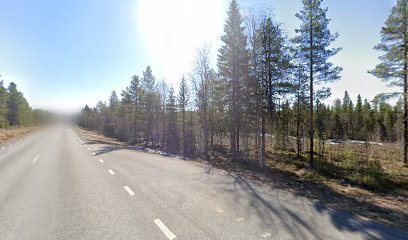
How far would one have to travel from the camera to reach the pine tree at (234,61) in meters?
23.1

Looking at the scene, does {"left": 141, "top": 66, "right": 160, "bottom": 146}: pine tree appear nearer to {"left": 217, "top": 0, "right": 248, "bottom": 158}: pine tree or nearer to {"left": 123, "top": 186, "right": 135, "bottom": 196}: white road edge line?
{"left": 217, "top": 0, "right": 248, "bottom": 158}: pine tree

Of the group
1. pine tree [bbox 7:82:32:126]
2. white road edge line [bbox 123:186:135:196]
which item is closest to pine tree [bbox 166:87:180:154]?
white road edge line [bbox 123:186:135:196]

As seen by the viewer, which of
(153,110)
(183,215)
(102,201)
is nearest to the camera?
(183,215)

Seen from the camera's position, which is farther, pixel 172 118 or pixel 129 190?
pixel 172 118

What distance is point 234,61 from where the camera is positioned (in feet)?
76.5

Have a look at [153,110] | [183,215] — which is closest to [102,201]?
[183,215]

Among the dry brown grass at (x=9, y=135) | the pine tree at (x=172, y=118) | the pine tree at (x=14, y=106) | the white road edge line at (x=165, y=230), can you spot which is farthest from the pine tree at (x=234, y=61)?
the pine tree at (x=14, y=106)

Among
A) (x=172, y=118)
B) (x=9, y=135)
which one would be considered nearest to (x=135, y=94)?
(x=172, y=118)

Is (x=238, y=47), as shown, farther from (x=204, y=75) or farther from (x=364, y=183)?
(x=364, y=183)

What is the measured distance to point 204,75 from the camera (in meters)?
25.6

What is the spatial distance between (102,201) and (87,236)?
2.16 m

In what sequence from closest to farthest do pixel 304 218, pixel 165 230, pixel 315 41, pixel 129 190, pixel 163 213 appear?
pixel 165 230, pixel 304 218, pixel 163 213, pixel 129 190, pixel 315 41

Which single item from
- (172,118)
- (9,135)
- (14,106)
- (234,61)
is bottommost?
(9,135)

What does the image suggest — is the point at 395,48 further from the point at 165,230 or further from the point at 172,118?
the point at 172,118
